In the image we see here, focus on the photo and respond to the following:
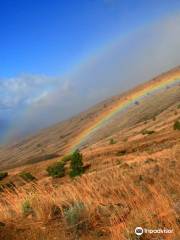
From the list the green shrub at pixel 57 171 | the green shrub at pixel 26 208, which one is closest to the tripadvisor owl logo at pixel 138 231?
→ the green shrub at pixel 26 208

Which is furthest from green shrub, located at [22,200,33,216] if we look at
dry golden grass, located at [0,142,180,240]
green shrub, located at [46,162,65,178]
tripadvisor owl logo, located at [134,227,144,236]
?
green shrub, located at [46,162,65,178]

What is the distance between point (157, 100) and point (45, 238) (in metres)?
134

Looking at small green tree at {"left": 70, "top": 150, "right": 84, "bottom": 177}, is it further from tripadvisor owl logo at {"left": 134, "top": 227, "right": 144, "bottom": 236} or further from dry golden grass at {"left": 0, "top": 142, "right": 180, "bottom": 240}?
tripadvisor owl logo at {"left": 134, "top": 227, "right": 144, "bottom": 236}

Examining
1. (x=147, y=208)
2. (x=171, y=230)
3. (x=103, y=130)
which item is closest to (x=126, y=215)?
(x=147, y=208)

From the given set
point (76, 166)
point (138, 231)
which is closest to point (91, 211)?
point (138, 231)

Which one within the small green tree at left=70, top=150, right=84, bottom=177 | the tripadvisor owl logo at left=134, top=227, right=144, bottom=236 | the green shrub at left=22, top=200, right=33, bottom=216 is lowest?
the small green tree at left=70, top=150, right=84, bottom=177

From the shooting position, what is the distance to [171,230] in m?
5.61

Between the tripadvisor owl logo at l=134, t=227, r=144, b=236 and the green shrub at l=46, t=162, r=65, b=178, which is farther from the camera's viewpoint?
the green shrub at l=46, t=162, r=65, b=178

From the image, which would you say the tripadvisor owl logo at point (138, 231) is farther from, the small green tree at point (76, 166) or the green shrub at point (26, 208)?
the small green tree at point (76, 166)

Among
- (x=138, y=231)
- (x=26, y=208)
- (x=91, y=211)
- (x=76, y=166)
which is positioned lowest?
(x=76, y=166)

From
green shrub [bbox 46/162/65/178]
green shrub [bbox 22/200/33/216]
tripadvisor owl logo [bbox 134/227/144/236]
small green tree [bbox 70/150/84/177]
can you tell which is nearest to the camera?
tripadvisor owl logo [bbox 134/227/144/236]

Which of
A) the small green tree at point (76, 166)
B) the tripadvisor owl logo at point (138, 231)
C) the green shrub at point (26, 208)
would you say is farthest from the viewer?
the small green tree at point (76, 166)

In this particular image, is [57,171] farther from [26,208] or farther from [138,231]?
[138,231]

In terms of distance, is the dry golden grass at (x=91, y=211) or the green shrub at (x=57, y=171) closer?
the dry golden grass at (x=91, y=211)
